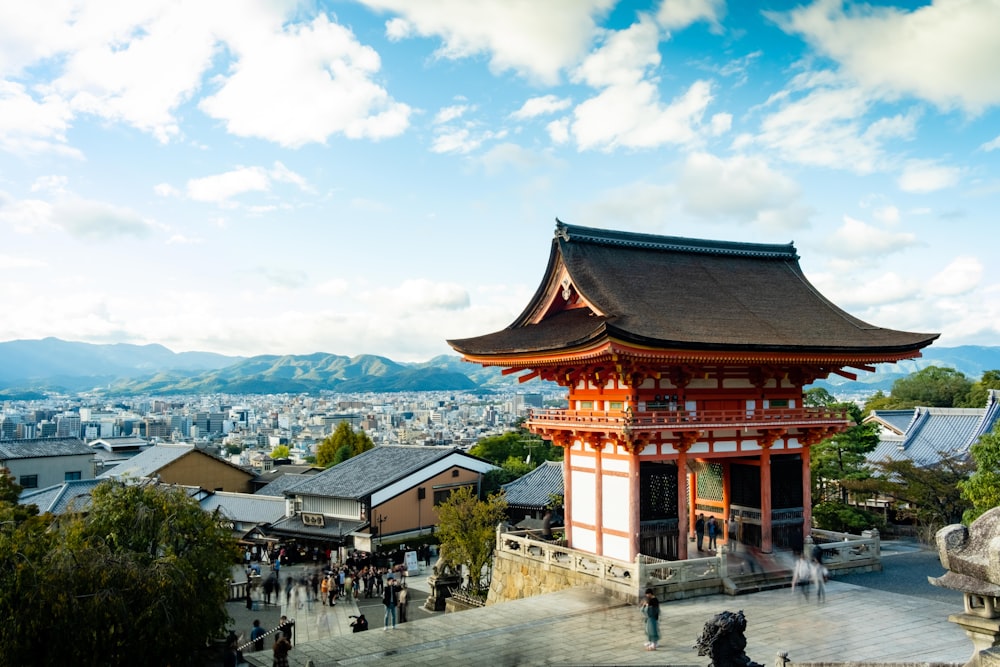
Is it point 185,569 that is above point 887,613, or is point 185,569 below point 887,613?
above

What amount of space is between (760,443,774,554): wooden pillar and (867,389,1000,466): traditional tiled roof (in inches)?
701

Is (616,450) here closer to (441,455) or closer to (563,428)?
(563,428)

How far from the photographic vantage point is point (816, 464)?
31125 mm

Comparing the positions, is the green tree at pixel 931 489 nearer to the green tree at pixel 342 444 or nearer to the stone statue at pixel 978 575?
the stone statue at pixel 978 575

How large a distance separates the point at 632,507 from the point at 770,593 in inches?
159

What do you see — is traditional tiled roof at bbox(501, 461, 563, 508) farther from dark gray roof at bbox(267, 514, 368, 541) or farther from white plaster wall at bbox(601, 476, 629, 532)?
white plaster wall at bbox(601, 476, 629, 532)

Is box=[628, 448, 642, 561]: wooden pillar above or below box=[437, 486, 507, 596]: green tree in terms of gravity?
above

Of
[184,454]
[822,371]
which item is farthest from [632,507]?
[184,454]

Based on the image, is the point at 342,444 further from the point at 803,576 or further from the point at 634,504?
the point at 803,576

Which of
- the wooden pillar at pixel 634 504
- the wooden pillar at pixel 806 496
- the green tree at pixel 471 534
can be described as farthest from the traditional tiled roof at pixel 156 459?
the wooden pillar at pixel 806 496

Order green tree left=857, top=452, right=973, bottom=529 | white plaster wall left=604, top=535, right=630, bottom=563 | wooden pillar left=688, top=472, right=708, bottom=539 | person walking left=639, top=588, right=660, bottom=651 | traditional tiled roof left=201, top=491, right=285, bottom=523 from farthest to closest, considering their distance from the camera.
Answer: traditional tiled roof left=201, top=491, right=285, bottom=523 < green tree left=857, top=452, right=973, bottom=529 < wooden pillar left=688, top=472, right=708, bottom=539 < white plaster wall left=604, top=535, right=630, bottom=563 < person walking left=639, top=588, right=660, bottom=651

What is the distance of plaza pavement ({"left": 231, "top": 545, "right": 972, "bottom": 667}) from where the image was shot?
48.5 feet

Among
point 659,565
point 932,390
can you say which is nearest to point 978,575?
point 659,565

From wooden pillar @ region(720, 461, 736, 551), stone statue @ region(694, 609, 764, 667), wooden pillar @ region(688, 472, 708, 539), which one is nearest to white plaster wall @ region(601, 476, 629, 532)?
wooden pillar @ region(720, 461, 736, 551)
